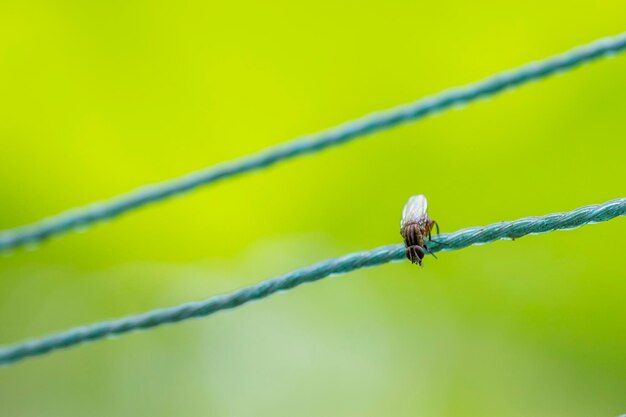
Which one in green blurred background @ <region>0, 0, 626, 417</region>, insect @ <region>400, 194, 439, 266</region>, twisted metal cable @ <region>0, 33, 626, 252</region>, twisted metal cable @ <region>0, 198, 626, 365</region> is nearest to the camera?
twisted metal cable @ <region>0, 198, 626, 365</region>

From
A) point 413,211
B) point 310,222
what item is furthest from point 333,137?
point 310,222

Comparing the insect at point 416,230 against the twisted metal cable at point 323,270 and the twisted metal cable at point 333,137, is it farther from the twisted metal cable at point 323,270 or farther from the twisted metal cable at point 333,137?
the twisted metal cable at point 333,137

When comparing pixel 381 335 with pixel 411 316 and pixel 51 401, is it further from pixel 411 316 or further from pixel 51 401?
pixel 51 401

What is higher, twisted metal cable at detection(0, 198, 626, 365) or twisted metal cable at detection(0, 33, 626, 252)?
twisted metal cable at detection(0, 33, 626, 252)

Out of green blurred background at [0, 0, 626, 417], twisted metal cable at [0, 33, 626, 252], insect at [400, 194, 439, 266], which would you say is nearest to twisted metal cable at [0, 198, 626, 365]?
insect at [400, 194, 439, 266]

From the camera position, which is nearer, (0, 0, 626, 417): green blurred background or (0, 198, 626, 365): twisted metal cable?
(0, 198, 626, 365): twisted metal cable

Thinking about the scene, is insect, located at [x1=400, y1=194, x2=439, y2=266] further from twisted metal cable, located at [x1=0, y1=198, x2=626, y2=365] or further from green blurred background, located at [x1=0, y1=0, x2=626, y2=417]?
green blurred background, located at [x1=0, y1=0, x2=626, y2=417]

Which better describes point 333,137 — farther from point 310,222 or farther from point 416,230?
point 310,222
